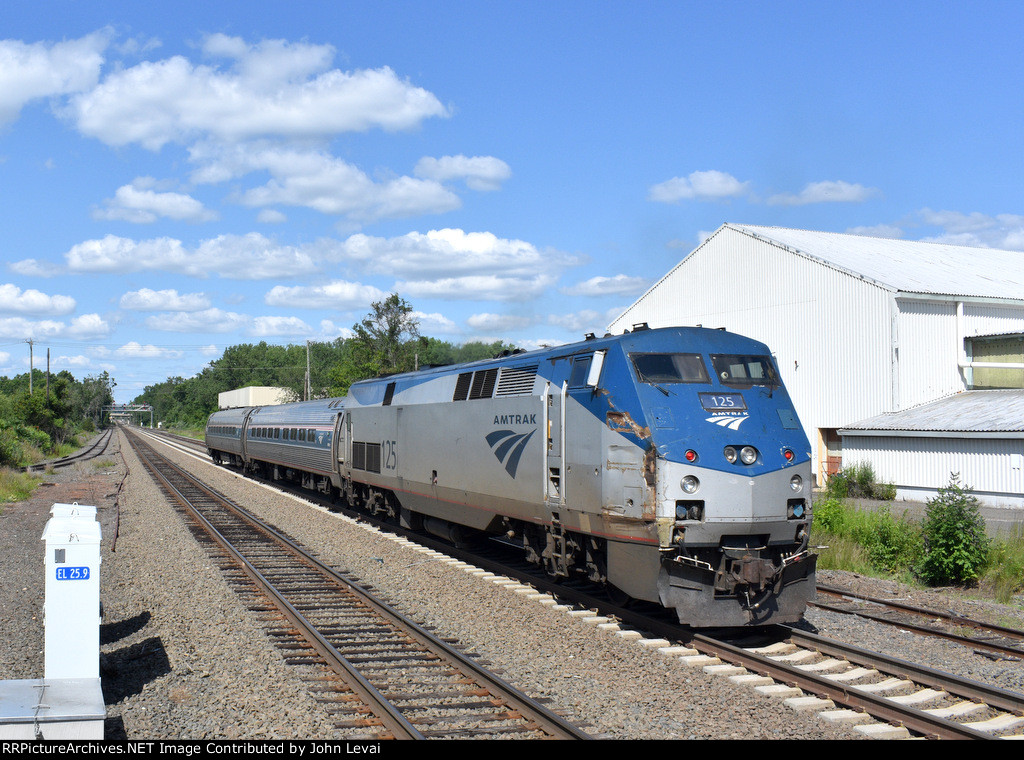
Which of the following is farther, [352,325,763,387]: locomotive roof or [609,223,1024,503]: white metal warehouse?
[609,223,1024,503]: white metal warehouse

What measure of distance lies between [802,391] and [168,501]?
76.0 ft

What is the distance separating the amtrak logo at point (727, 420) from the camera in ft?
30.8

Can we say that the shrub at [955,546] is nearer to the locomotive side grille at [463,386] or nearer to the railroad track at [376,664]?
the locomotive side grille at [463,386]

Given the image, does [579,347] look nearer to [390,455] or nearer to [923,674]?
[923,674]

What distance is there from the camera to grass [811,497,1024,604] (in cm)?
1348

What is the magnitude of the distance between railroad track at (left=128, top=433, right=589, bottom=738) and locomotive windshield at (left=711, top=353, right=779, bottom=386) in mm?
4556

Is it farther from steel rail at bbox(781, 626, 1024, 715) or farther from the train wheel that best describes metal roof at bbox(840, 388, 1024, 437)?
steel rail at bbox(781, 626, 1024, 715)

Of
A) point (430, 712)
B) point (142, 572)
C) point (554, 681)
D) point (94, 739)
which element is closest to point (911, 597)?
point (554, 681)

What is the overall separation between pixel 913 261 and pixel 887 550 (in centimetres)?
2273

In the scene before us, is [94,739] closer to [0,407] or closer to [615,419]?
[615,419]

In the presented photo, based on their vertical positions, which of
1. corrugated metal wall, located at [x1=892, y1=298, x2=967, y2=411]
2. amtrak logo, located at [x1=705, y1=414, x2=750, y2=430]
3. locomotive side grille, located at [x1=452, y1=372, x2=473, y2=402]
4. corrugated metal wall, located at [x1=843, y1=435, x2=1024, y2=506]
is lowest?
corrugated metal wall, located at [x1=843, y1=435, x2=1024, y2=506]

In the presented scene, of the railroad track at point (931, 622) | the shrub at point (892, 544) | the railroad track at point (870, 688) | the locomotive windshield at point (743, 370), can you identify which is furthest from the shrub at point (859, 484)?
the railroad track at point (870, 688)

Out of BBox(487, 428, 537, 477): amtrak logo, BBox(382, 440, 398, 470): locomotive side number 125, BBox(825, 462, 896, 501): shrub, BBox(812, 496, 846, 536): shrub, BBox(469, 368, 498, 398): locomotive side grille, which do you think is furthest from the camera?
BBox(825, 462, 896, 501): shrub

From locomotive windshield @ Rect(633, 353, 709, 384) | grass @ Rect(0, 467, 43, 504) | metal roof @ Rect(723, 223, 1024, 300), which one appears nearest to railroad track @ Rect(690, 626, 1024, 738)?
locomotive windshield @ Rect(633, 353, 709, 384)
